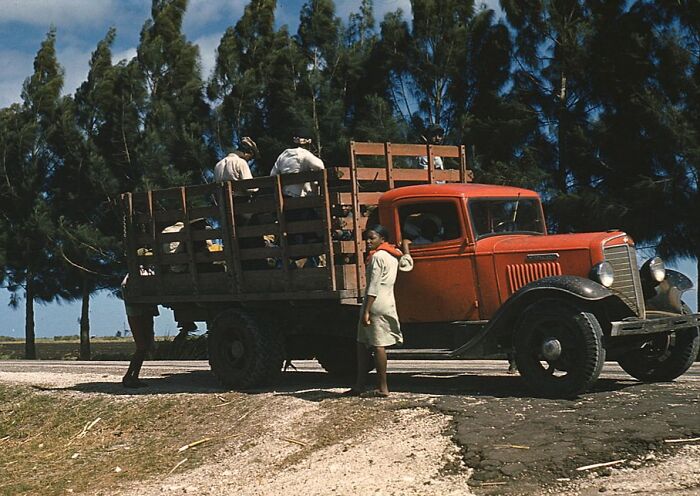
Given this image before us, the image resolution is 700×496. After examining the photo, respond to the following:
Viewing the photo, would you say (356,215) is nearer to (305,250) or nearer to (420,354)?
(305,250)

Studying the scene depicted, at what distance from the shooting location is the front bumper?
1016cm

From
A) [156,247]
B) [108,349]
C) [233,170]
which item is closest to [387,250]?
[233,170]

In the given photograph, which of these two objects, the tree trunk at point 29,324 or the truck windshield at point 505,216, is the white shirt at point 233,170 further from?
the tree trunk at point 29,324

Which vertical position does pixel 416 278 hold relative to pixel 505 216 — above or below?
below

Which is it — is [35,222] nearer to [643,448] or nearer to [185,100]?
[185,100]

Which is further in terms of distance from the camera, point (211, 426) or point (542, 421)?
point (211, 426)

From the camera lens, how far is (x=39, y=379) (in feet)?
53.4

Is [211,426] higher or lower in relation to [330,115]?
lower

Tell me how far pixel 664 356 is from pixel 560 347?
77.1 inches

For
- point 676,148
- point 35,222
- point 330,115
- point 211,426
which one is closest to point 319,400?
point 211,426

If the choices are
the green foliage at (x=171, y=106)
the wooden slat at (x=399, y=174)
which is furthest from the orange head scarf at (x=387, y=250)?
the green foliage at (x=171, y=106)

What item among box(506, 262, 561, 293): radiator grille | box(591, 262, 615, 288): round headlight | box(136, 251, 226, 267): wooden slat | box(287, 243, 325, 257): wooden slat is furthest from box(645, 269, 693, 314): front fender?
box(136, 251, 226, 267): wooden slat

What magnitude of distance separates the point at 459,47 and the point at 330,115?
3707 mm

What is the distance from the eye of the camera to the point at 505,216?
11.8 meters
